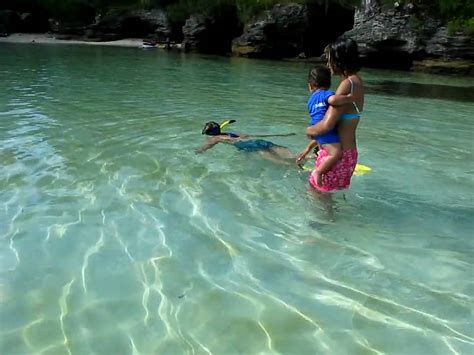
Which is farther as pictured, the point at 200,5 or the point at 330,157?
the point at 200,5

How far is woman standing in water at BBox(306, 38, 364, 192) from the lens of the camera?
4.53 meters

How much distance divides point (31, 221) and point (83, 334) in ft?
6.72

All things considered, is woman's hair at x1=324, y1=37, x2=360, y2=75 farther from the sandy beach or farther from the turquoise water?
the sandy beach

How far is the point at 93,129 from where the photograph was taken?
9.14 metres

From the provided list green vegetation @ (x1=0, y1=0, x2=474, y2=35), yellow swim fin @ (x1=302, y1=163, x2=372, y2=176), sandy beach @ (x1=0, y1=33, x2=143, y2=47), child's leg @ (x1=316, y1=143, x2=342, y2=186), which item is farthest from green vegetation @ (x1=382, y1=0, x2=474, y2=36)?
sandy beach @ (x1=0, y1=33, x2=143, y2=47)

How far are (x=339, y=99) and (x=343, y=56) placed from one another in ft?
1.20

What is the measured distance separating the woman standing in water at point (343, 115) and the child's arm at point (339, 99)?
0.04 metres

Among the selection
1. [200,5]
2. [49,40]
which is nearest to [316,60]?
[200,5]

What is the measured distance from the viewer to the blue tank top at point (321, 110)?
491 centimetres

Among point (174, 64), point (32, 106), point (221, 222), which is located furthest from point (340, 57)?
point (174, 64)

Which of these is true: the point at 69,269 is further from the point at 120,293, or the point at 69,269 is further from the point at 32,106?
the point at 32,106

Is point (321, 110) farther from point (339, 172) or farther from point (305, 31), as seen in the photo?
point (305, 31)

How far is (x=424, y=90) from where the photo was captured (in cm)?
1781

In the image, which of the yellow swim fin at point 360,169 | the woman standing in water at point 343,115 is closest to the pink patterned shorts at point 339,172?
the woman standing in water at point 343,115
